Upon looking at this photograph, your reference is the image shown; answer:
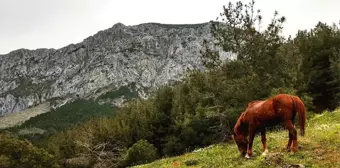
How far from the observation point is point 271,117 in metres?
21.9

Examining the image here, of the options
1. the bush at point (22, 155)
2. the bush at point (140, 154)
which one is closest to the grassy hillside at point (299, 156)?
the bush at point (140, 154)

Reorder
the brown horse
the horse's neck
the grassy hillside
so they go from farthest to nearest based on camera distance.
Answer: the horse's neck < the brown horse < the grassy hillside

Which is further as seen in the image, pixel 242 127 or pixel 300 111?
pixel 242 127

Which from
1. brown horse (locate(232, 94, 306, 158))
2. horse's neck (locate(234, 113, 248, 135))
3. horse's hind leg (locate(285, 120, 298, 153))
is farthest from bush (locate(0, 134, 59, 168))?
horse's hind leg (locate(285, 120, 298, 153))

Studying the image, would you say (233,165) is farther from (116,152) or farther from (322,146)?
(116,152)

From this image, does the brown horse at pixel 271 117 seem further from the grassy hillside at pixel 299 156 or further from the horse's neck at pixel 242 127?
the grassy hillside at pixel 299 156

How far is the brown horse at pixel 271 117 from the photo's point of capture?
832 inches

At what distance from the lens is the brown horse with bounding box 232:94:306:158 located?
21125 mm

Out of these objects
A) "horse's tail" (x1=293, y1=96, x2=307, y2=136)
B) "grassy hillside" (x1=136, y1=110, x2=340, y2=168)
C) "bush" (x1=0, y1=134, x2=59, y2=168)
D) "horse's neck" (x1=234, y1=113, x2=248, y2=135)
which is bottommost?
"bush" (x1=0, y1=134, x2=59, y2=168)

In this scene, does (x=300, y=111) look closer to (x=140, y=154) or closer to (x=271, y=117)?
(x=271, y=117)

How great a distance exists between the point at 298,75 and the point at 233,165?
166ft

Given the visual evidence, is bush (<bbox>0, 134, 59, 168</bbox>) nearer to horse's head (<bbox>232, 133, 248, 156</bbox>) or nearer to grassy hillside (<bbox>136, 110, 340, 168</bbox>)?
grassy hillside (<bbox>136, 110, 340, 168</bbox>)

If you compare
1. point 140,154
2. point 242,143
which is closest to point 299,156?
point 242,143

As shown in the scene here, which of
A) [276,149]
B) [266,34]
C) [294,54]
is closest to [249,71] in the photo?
[266,34]
